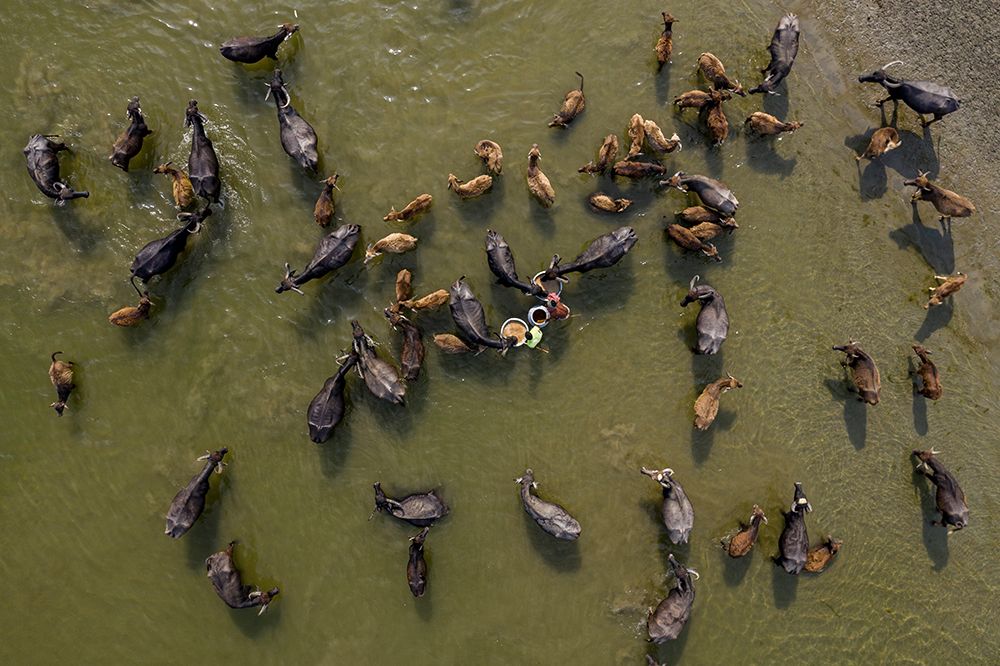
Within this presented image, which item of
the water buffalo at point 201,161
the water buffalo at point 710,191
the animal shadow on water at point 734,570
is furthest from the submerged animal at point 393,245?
the animal shadow on water at point 734,570

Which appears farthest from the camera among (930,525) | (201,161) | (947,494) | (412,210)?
(930,525)

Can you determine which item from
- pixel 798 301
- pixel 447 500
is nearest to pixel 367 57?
pixel 447 500

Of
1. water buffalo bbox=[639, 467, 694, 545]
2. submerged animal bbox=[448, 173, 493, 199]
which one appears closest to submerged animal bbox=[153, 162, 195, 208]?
submerged animal bbox=[448, 173, 493, 199]

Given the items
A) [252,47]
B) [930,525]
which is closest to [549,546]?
[930,525]

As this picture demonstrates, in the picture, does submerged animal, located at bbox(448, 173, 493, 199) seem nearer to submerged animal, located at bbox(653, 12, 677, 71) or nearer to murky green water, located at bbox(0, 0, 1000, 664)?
murky green water, located at bbox(0, 0, 1000, 664)

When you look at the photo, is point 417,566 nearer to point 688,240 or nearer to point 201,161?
point 688,240

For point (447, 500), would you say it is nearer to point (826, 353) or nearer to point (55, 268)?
point (826, 353)

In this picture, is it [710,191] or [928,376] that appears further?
[928,376]

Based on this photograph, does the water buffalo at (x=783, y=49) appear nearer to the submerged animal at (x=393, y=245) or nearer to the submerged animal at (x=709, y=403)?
the submerged animal at (x=709, y=403)
